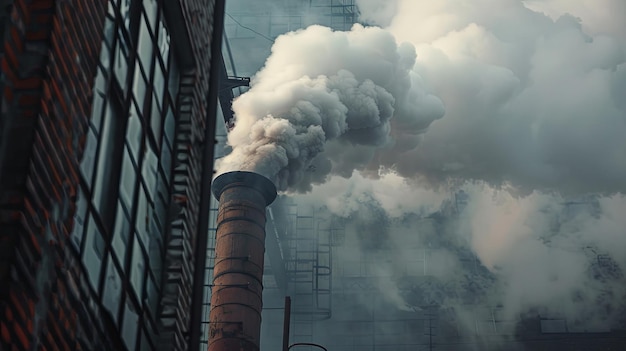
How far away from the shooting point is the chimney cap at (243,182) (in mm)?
15688

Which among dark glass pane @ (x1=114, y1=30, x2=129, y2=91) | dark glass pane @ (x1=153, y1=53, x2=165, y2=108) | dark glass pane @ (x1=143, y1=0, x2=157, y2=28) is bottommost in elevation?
dark glass pane @ (x1=114, y1=30, x2=129, y2=91)

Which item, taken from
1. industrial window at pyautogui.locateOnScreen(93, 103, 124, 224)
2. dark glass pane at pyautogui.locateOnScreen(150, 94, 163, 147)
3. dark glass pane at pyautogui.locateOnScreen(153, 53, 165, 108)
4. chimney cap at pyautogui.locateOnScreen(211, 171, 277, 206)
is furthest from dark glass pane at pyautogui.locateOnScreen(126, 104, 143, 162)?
chimney cap at pyautogui.locateOnScreen(211, 171, 277, 206)

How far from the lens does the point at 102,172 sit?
3430mm

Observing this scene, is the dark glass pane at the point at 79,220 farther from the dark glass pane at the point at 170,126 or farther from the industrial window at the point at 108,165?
the dark glass pane at the point at 170,126

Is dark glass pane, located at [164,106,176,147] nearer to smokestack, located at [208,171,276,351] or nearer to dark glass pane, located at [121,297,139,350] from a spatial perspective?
dark glass pane, located at [121,297,139,350]

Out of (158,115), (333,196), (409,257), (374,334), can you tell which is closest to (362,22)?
(333,196)

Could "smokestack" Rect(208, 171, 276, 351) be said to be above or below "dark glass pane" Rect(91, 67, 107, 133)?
above

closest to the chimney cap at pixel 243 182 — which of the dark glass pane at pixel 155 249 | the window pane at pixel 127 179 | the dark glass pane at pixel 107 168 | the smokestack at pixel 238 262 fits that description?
the smokestack at pixel 238 262

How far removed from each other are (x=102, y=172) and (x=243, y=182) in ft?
40.3

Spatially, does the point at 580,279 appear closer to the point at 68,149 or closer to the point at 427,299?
the point at 427,299

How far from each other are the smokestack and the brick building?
32.2ft

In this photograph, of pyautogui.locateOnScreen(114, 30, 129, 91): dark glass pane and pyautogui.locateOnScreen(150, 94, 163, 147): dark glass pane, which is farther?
pyautogui.locateOnScreen(150, 94, 163, 147): dark glass pane

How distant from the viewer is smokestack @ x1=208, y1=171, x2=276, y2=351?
14875 mm

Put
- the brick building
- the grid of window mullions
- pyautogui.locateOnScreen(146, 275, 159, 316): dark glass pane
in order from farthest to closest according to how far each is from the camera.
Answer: pyautogui.locateOnScreen(146, 275, 159, 316): dark glass pane < the grid of window mullions < the brick building
